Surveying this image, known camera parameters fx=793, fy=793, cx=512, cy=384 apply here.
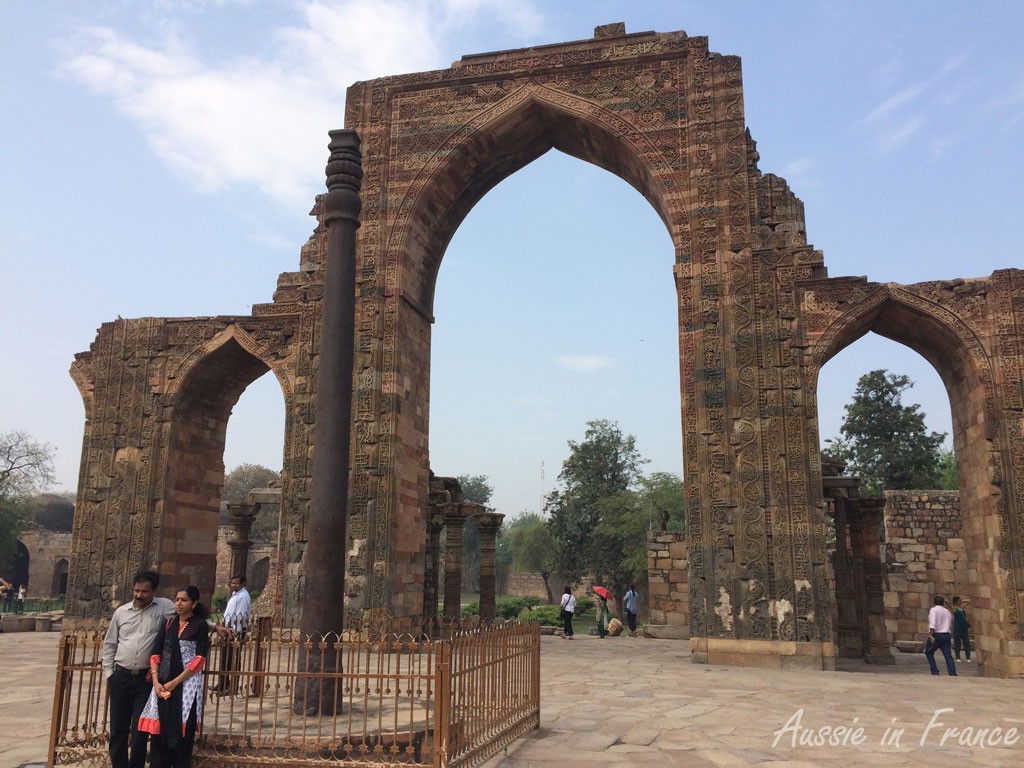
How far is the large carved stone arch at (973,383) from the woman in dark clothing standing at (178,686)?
28.6 ft

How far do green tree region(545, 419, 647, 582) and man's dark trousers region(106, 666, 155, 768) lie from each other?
104 feet

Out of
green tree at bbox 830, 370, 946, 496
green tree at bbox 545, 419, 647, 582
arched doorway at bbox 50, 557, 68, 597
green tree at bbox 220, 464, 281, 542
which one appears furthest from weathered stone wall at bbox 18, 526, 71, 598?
green tree at bbox 830, 370, 946, 496

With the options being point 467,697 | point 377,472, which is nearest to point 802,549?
point 377,472

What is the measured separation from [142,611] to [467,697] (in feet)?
6.26

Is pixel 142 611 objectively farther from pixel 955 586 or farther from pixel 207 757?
pixel 955 586

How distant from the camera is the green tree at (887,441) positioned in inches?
1161

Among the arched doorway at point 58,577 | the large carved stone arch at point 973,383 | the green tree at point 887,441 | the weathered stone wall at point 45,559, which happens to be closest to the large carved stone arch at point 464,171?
the large carved stone arch at point 973,383

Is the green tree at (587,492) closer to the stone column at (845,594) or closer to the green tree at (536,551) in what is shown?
the green tree at (536,551)

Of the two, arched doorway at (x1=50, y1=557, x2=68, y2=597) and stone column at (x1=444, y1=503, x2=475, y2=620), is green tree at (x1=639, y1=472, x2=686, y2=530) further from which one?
arched doorway at (x1=50, y1=557, x2=68, y2=597)

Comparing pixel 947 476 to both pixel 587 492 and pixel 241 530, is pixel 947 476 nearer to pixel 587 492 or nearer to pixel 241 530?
pixel 587 492

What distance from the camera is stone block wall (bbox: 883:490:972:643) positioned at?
53.4 ft

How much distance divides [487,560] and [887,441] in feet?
64.4

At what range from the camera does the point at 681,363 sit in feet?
37.4

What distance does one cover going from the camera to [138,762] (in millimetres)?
4242
